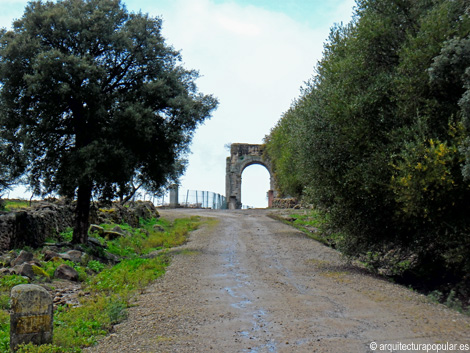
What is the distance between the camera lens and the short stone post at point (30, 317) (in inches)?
275

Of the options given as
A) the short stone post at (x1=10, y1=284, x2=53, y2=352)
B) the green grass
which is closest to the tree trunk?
the green grass

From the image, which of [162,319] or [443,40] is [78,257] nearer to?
[162,319]

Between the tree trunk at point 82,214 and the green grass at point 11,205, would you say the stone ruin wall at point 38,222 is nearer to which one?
the green grass at point 11,205

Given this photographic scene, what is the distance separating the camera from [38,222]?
1727cm

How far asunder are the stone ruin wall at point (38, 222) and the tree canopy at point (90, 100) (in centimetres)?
111

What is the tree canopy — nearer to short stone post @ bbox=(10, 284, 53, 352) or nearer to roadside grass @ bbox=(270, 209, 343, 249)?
roadside grass @ bbox=(270, 209, 343, 249)

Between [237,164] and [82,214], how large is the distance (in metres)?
37.3

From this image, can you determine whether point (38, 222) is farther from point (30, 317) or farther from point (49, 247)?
point (30, 317)

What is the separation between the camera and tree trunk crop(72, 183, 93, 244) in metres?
17.8

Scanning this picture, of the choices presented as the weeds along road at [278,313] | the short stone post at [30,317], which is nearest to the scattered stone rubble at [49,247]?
the weeds along road at [278,313]

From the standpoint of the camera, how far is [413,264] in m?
14.4

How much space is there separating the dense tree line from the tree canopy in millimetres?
5667

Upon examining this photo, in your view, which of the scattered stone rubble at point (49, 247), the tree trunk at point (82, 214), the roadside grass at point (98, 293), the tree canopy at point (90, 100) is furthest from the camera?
the tree trunk at point (82, 214)

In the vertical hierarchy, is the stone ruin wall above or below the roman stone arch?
below
